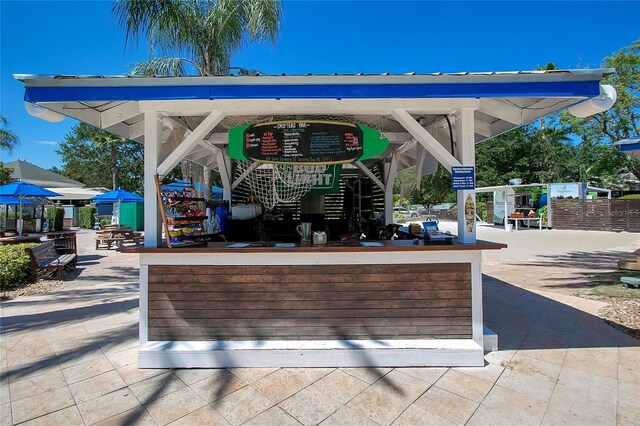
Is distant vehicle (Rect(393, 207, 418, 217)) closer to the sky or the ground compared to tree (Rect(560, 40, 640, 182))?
closer to the ground

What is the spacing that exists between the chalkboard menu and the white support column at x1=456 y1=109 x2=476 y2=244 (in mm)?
1054

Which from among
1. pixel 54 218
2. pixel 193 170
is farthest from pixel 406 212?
pixel 193 170

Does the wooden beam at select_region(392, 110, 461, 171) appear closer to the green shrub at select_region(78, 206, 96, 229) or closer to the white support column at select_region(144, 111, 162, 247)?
the white support column at select_region(144, 111, 162, 247)

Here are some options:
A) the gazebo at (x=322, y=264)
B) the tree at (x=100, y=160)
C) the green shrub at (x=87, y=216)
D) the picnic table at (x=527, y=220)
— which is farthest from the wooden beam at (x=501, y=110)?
the tree at (x=100, y=160)

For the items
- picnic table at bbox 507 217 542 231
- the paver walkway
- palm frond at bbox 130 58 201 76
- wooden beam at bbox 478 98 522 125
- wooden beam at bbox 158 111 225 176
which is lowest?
the paver walkway

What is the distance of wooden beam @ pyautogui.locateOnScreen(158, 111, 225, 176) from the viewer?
3.12 metres

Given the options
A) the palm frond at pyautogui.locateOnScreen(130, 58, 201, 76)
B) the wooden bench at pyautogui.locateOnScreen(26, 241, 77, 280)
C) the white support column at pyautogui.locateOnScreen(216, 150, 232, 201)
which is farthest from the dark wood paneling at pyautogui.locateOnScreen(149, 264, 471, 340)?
the palm frond at pyautogui.locateOnScreen(130, 58, 201, 76)

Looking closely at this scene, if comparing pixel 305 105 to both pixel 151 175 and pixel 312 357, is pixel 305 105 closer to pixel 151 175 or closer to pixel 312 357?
pixel 151 175

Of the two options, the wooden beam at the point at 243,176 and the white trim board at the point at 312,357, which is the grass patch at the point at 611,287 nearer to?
the white trim board at the point at 312,357

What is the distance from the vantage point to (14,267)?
6.18m

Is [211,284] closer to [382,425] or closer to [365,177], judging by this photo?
[382,425]

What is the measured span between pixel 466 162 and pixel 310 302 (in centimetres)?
203

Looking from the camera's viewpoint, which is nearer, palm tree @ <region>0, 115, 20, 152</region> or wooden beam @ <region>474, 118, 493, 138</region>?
wooden beam @ <region>474, 118, 493, 138</region>

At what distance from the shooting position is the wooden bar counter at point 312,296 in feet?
10.1
